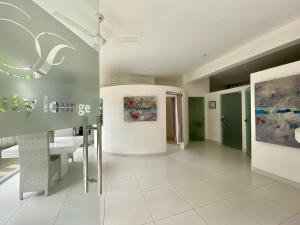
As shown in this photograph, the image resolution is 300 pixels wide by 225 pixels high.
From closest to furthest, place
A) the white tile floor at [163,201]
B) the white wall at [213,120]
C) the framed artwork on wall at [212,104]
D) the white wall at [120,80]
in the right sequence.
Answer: the white tile floor at [163,201], the white wall at [213,120], the framed artwork on wall at [212,104], the white wall at [120,80]

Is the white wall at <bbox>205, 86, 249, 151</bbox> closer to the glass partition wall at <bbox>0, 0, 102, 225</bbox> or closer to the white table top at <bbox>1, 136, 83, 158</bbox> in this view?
the white table top at <bbox>1, 136, 83, 158</bbox>

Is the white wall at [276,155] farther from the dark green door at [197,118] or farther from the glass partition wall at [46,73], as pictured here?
the dark green door at [197,118]

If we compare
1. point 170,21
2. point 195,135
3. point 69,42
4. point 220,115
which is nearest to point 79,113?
point 69,42

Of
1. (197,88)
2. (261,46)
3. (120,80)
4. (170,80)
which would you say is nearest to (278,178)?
(261,46)

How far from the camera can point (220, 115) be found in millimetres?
6465

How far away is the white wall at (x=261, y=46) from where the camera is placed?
3029mm

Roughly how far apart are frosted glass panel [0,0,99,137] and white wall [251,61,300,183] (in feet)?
11.7

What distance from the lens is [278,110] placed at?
2.98 m

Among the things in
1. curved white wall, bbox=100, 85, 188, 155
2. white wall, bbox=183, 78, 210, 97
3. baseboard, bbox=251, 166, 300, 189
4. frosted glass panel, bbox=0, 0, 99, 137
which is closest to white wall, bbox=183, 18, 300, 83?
white wall, bbox=183, 78, 210, 97

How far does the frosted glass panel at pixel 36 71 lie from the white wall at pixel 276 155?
3.56 meters

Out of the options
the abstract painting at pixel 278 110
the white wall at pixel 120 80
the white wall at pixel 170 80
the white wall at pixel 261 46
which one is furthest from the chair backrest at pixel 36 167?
the white wall at pixel 170 80

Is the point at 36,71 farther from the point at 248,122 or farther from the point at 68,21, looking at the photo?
the point at 248,122

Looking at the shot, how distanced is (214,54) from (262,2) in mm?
2187

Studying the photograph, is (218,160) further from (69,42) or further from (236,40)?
(69,42)
